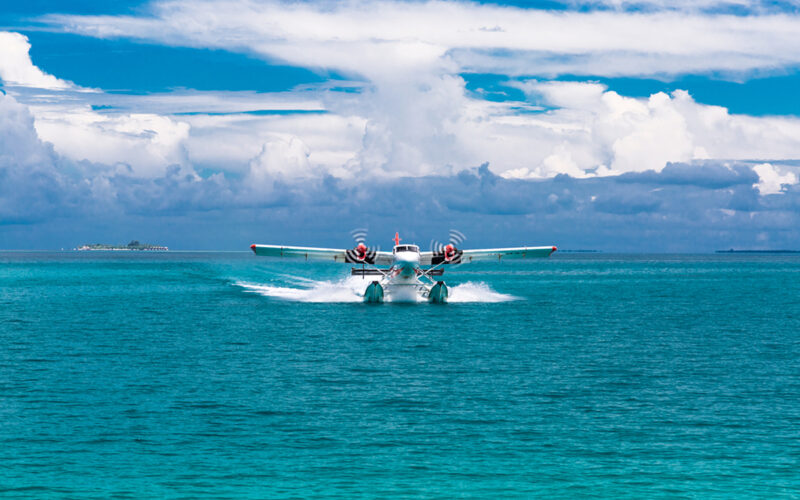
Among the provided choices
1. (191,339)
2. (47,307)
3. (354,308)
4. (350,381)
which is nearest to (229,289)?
(47,307)

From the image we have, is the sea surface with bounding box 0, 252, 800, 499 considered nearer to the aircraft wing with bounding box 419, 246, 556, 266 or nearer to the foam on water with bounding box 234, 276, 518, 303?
the aircraft wing with bounding box 419, 246, 556, 266

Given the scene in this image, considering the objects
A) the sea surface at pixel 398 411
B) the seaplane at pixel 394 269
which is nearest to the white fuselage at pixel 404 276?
the seaplane at pixel 394 269

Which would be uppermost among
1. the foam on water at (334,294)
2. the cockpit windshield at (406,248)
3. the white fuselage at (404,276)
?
the cockpit windshield at (406,248)

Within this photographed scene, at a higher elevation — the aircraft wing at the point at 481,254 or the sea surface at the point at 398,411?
the aircraft wing at the point at 481,254

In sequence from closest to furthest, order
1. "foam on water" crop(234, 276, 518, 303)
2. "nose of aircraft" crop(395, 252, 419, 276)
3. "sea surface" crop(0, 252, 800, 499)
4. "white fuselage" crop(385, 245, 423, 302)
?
"sea surface" crop(0, 252, 800, 499) < "nose of aircraft" crop(395, 252, 419, 276) < "white fuselage" crop(385, 245, 423, 302) < "foam on water" crop(234, 276, 518, 303)

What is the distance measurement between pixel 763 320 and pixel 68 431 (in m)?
49.4

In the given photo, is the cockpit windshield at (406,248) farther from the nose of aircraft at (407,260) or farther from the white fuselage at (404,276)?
the nose of aircraft at (407,260)

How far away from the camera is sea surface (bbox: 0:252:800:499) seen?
16.8 metres

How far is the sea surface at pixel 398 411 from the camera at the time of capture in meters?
16.8

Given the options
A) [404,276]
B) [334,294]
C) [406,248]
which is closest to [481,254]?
[404,276]

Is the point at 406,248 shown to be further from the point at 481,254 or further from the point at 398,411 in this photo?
the point at 398,411

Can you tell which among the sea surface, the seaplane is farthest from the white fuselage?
the sea surface

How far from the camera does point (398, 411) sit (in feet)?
75.8

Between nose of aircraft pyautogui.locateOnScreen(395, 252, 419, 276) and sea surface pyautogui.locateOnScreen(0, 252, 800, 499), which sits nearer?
sea surface pyautogui.locateOnScreen(0, 252, 800, 499)
